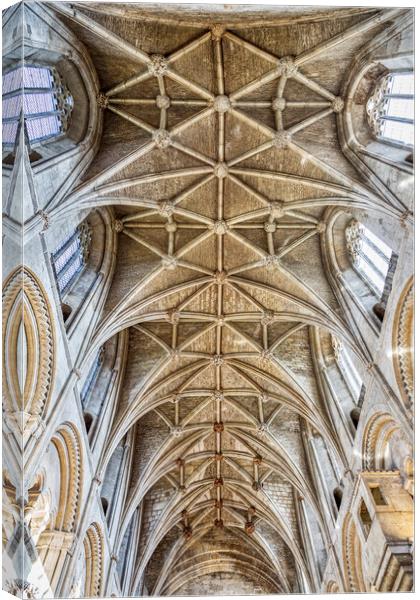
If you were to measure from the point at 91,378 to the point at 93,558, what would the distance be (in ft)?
15.4

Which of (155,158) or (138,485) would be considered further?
(138,485)

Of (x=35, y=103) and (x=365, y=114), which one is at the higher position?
(x=365, y=114)

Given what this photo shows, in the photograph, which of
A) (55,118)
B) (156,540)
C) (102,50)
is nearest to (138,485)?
(156,540)

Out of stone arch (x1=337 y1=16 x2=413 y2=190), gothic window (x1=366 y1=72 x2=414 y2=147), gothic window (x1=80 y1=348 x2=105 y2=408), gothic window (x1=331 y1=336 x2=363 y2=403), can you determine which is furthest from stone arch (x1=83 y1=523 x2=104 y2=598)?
gothic window (x1=366 y1=72 x2=414 y2=147)

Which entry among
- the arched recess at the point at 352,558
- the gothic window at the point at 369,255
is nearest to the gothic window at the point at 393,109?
the gothic window at the point at 369,255

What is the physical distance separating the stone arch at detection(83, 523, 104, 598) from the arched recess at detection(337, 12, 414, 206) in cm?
1087

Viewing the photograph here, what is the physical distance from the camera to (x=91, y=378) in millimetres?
15711

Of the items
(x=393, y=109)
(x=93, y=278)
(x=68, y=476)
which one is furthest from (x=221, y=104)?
(x=68, y=476)

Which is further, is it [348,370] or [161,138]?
[348,370]

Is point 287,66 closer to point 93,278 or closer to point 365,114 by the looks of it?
point 365,114

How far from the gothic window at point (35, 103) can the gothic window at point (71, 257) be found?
2.64 metres

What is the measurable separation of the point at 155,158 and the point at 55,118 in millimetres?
2785

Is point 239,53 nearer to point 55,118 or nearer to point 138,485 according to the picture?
point 55,118

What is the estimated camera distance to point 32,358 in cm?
1049
